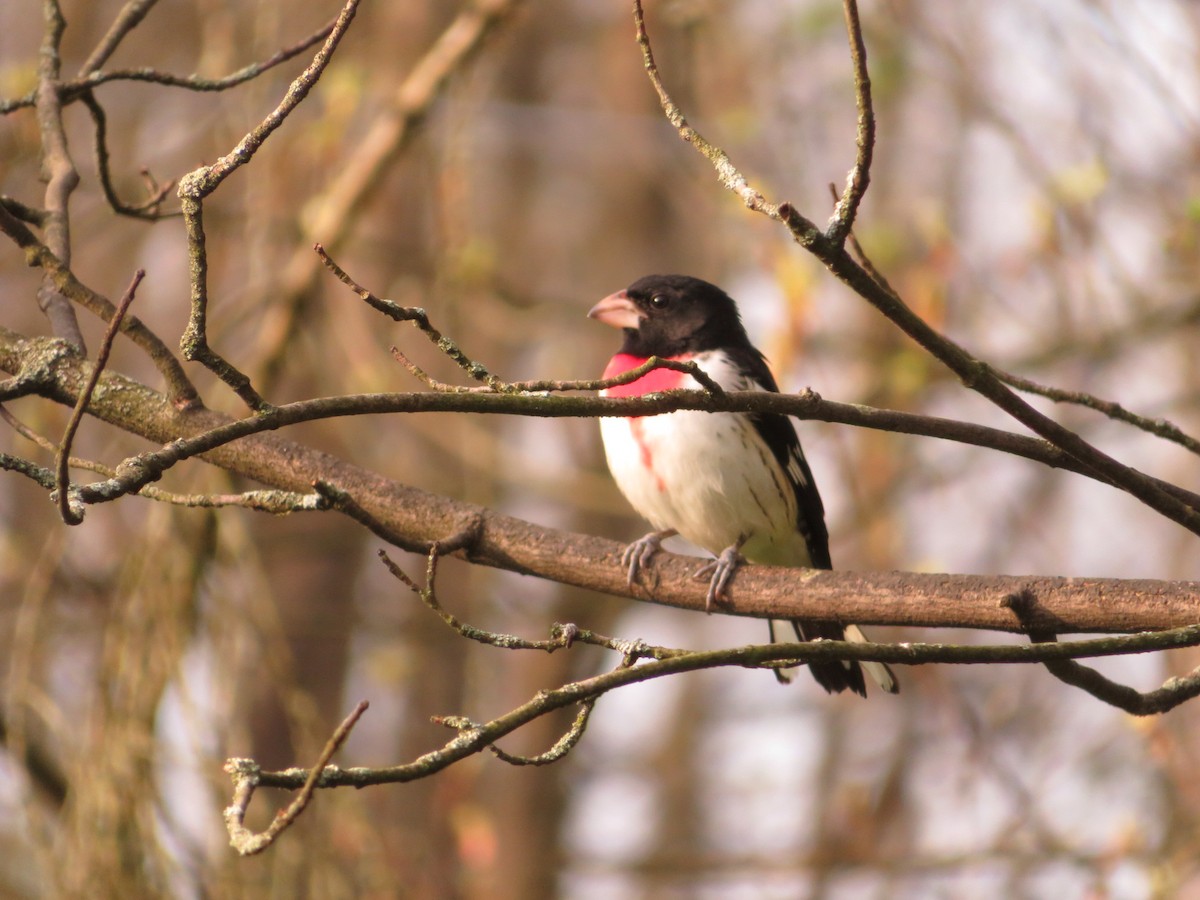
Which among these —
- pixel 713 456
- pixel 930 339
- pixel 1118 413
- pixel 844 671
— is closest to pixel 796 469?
pixel 713 456

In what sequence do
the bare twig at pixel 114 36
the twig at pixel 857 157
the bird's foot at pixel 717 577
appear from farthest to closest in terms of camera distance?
the bare twig at pixel 114 36 < the bird's foot at pixel 717 577 < the twig at pixel 857 157

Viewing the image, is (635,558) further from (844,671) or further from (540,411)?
(844,671)

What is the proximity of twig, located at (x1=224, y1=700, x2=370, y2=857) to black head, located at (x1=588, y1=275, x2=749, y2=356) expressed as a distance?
12.3 feet

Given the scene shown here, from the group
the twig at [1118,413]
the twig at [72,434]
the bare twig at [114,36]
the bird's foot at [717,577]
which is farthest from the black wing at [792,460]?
the twig at [72,434]

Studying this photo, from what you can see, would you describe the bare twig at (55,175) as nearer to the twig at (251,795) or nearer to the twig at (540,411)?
the twig at (540,411)

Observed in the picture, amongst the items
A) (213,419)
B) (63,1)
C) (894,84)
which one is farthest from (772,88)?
(213,419)

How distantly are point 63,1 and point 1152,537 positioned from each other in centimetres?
890

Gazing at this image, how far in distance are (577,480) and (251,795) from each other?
6.16 metres

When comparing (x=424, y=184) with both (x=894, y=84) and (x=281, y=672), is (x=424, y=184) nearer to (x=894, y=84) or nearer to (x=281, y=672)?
(x=894, y=84)

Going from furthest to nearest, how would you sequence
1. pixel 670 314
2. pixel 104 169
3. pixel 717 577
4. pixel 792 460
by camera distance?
pixel 670 314 → pixel 792 460 → pixel 104 169 → pixel 717 577

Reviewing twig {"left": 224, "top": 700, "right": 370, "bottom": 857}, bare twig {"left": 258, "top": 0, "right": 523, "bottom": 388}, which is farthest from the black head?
twig {"left": 224, "top": 700, "right": 370, "bottom": 857}

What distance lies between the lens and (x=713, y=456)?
5.17 meters

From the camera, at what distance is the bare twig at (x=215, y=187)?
2.29 metres

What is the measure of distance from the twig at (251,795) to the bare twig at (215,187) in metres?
0.63
